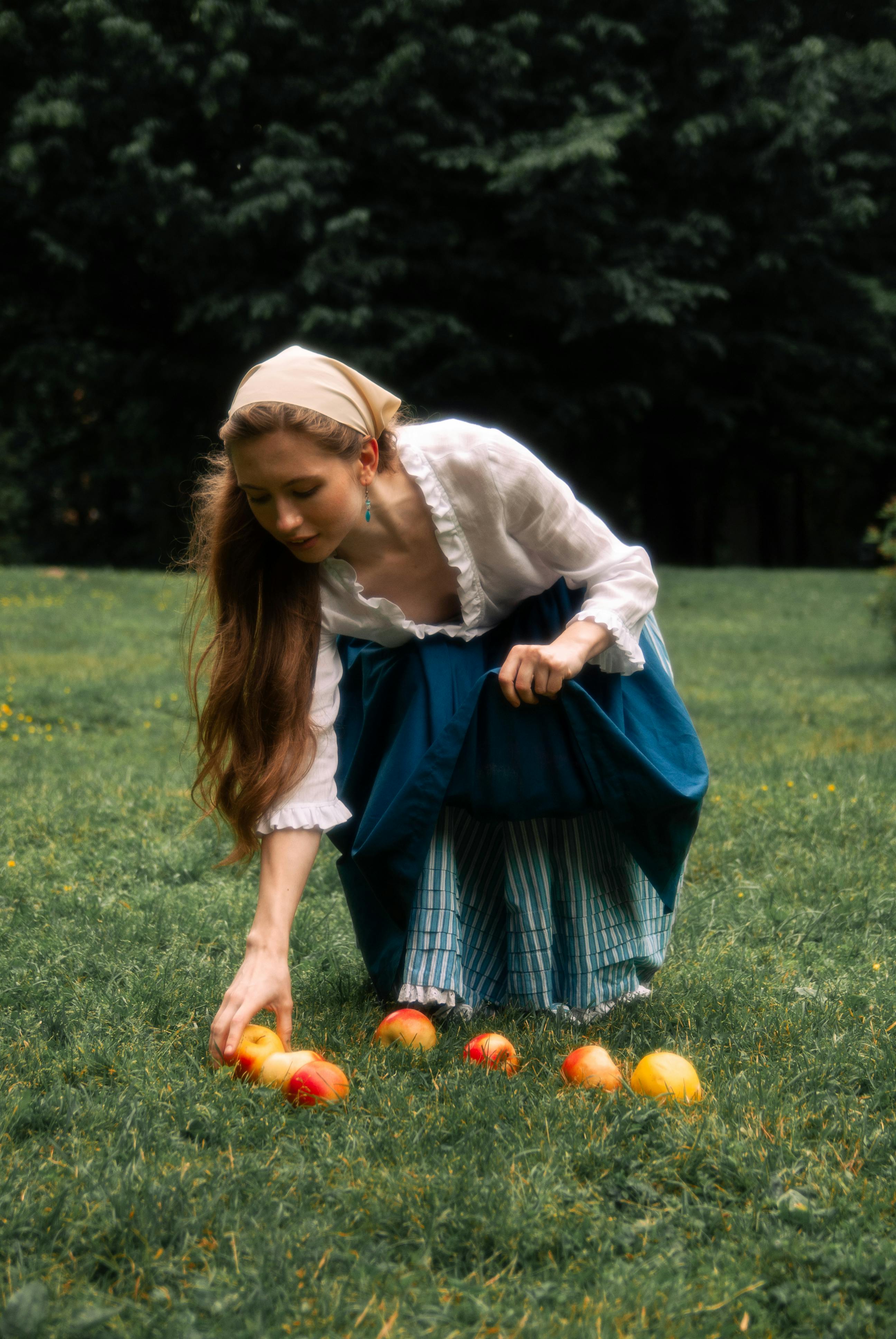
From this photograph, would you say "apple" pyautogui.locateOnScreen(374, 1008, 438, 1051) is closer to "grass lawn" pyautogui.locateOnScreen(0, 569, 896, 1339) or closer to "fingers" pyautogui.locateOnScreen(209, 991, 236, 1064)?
"grass lawn" pyautogui.locateOnScreen(0, 569, 896, 1339)

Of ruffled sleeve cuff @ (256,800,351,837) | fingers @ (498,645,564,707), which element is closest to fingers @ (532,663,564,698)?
fingers @ (498,645,564,707)

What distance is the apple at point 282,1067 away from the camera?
2.61m

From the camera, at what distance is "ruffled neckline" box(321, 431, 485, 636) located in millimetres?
2932

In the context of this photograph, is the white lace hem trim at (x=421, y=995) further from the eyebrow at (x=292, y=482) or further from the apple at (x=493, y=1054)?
the eyebrow at (x=292, y=482)

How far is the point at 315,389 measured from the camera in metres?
2.60

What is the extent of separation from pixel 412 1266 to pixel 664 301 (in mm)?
17439

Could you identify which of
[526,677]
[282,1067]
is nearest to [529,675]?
[526,677]

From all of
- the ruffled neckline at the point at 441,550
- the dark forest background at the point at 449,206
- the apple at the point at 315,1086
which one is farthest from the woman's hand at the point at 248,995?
the dark forest background at the point at 449,206

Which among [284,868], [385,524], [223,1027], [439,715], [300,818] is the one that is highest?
[385,524]

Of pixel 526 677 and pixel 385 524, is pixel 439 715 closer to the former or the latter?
pixel 526 677

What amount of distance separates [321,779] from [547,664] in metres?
0.57

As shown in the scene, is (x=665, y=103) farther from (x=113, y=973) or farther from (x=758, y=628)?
(x=113, y=973)

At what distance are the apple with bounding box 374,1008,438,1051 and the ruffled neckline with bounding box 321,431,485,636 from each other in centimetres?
87

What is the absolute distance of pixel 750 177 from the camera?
19.0 metres
